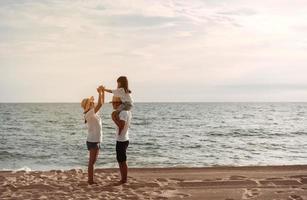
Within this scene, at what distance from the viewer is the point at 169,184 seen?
792 centimetres

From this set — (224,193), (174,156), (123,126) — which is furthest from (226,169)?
(174,156)

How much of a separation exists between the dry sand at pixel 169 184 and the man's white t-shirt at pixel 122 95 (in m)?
1.60

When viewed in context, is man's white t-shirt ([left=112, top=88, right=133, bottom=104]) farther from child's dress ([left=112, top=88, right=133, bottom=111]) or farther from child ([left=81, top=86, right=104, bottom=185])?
child ([left=81, top=86, right=104, bottom=185])

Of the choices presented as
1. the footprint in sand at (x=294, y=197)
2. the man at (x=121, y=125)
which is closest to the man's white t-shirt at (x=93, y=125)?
the man at (x=121, y=125)

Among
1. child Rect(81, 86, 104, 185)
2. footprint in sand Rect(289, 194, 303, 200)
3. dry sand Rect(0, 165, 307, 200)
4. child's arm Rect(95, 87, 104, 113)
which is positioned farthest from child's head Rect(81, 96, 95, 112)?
footprint in sand Rect(289, 194, 303, 200)

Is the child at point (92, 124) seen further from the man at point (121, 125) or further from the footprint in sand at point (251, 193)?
the footprint in sand at point (251, 193)

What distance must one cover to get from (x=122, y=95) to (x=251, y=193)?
2.86m

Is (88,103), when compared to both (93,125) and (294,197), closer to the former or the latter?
(93,125)

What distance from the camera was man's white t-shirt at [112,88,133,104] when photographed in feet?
24.9

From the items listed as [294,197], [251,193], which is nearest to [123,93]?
[251,193]

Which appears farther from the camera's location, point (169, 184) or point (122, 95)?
point (169, 184)

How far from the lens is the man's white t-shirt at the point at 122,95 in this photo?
299 inches

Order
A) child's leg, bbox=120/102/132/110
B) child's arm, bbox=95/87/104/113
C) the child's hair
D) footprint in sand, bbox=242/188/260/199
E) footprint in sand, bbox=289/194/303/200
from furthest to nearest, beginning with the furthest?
child's arm, bbox=95/87/104/113 < child's leg, bbox=120/102/132/110 < the child's hair < footprint in sand, bbox=242/188/260/199 < footprint in sand, bbox=289/194/303/200

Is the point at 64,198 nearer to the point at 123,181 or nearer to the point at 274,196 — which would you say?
the point at 123,181
